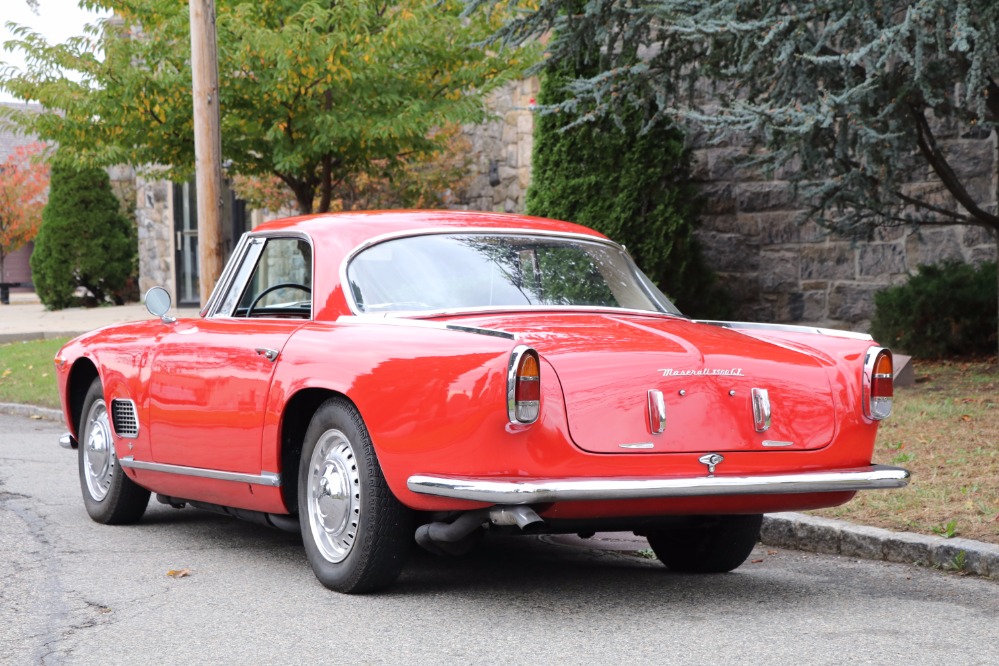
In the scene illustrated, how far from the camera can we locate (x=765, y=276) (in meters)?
15.5

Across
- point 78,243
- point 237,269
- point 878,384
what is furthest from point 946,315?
point 78,243

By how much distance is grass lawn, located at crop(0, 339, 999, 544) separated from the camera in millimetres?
6570

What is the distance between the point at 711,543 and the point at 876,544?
3.06 ft

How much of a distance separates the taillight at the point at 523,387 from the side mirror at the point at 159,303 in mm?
2761

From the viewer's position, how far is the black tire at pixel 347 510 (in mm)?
5082

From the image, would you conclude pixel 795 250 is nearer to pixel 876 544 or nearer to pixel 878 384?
pixel 876 544

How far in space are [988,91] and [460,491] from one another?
8634 millimetres

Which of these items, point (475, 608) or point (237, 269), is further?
point (237, 269)

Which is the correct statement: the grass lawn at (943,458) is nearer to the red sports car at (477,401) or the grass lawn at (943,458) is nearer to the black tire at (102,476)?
the red sports car at (477,401)

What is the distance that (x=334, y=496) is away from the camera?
5.33 m

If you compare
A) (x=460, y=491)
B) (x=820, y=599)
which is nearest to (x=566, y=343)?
(x=460, y=491)

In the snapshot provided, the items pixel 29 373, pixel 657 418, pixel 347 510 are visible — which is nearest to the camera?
pixel 657 418

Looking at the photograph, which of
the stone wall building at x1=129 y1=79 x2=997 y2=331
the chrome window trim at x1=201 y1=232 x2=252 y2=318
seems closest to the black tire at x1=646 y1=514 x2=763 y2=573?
the chrome window trim at x1=201 y1=232 x2=252 y2=318

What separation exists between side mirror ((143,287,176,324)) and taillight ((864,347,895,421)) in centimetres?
345
